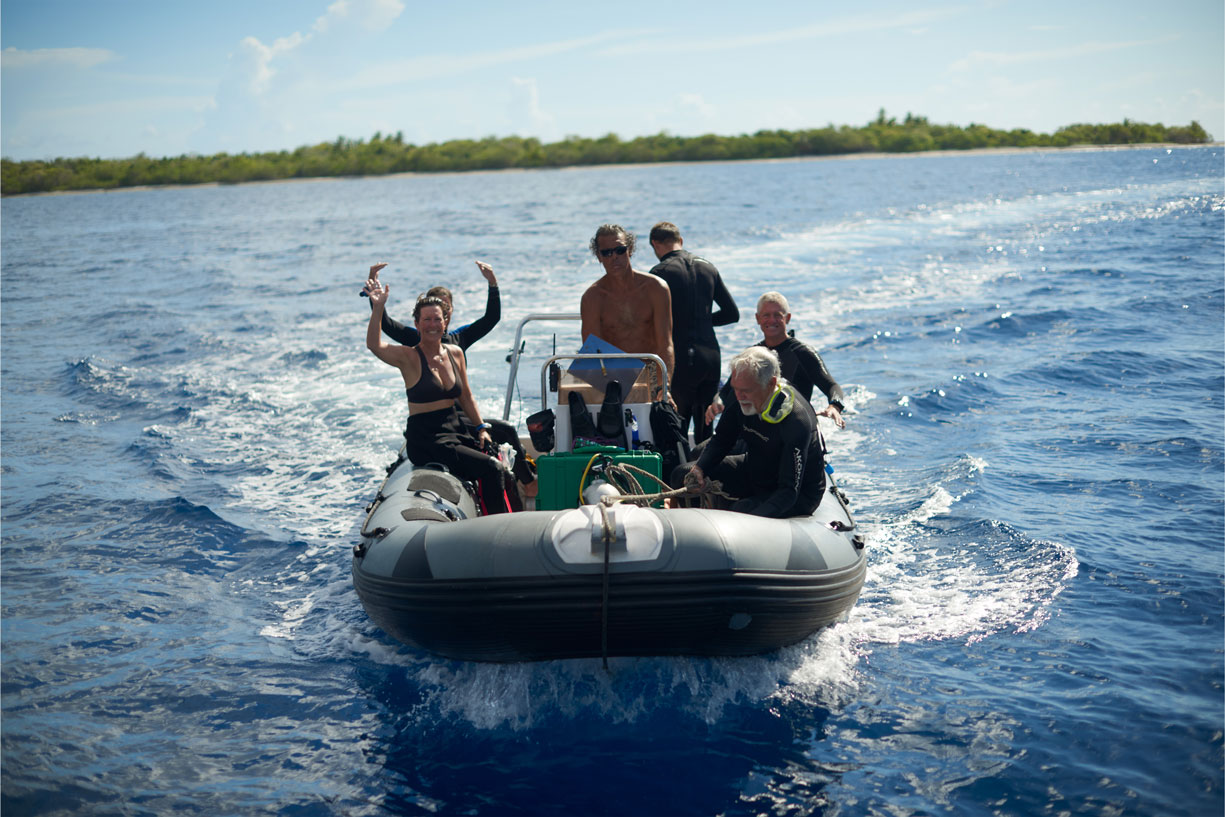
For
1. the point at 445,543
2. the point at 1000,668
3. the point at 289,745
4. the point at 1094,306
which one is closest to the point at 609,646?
the point at 445,543

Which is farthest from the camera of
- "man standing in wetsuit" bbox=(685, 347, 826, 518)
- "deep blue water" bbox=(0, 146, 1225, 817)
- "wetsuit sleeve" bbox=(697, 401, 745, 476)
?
"wetsuit sleeve" bbox=(697, 401, 745, 476)

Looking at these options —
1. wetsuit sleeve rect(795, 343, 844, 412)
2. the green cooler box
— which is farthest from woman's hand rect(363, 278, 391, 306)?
wetsuit sleeve rect(795, 343, 844, 412)

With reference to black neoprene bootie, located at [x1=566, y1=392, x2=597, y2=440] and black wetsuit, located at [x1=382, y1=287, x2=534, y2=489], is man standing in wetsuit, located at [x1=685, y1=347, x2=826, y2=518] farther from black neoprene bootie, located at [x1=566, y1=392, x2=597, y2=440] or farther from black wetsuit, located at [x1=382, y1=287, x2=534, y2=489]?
black wetsuit, located at [x1=382, y1=287, x2=534, y2=489]

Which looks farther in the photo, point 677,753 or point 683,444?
point 683,444

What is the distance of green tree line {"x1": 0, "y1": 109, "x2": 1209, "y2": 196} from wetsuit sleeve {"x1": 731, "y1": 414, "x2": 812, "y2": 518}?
2645 inches

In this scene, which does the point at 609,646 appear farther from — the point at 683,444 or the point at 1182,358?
the point at 1182,358

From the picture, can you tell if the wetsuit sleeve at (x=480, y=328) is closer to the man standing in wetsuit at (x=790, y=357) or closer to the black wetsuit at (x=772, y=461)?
the man standing in wetsuit at (x=790, y=357)

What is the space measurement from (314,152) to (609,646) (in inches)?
3068

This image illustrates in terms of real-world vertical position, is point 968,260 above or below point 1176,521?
above

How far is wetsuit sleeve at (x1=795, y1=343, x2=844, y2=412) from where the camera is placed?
5172mm

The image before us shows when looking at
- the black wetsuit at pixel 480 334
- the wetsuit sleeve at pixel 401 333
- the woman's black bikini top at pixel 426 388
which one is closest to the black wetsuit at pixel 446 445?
the woman's black bikini top at pixel 426 388

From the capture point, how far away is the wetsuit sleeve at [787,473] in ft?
14.0

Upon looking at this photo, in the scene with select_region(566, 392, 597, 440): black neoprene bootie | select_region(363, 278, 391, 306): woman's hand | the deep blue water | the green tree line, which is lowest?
the deep blue water

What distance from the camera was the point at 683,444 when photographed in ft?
17.3
